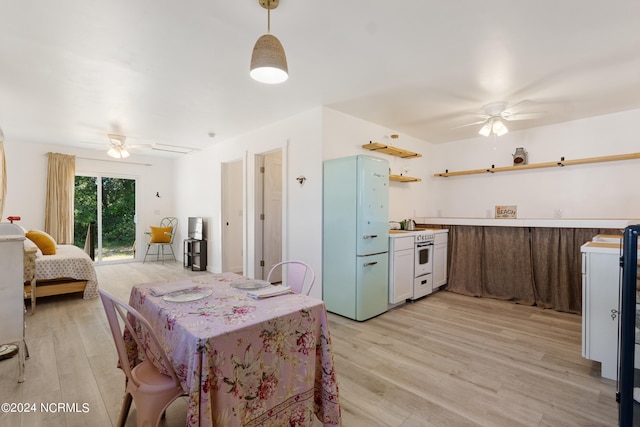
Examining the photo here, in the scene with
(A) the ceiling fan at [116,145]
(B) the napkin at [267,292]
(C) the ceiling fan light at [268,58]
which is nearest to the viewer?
(C) the ceiling fan light at [268,58]

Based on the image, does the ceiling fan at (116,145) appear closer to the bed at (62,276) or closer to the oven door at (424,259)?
the bed at (62,276)

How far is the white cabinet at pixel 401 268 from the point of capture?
3748 millimetres

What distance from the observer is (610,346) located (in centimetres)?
223

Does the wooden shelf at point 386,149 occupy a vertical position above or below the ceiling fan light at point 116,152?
below

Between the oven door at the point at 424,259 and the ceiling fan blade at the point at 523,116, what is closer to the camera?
the ceiling fan blade at the point at 523,116

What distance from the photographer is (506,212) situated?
15.7 feet

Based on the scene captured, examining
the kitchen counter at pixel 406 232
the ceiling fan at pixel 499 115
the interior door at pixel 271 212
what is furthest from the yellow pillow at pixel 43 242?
the ceiling fan at pixel 499 115

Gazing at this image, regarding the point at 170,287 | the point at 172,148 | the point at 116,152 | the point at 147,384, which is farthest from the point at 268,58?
the point at 172,148

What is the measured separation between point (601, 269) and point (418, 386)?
165 cm

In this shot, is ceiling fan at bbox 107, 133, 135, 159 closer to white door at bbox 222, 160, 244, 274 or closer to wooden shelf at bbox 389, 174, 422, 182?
white door at bbox 222, 160, 244, 274

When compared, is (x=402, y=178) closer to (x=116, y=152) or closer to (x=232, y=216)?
(x=232, y=216)

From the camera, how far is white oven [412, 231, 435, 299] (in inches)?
162

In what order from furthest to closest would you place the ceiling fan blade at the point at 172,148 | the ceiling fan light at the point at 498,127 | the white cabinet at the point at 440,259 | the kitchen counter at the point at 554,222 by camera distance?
the ceiling fan blade at the point at 172,148 → the white cabinet at the point at 440,259 → the ceiling fan light at the point at 498,127 → the kitchen counter at the point at 554,222

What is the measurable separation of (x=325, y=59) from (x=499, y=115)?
2455mm
